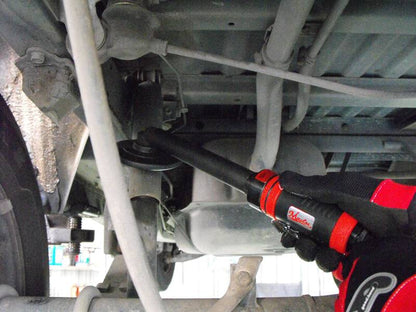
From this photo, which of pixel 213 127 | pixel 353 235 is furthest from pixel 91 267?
pixel 353 235

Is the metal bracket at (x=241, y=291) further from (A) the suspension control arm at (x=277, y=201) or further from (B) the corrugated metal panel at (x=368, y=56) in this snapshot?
(B) the corrugated metal panel at (x=368, y=56)

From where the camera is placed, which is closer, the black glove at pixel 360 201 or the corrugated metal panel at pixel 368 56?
the black glove at pixel 360 201

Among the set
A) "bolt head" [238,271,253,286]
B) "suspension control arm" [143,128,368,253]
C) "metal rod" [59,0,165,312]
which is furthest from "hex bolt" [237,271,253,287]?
"metal rod" [59,0,165,312]

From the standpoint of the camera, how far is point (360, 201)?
23.5 inches

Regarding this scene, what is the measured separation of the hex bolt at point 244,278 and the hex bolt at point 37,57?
476 mm

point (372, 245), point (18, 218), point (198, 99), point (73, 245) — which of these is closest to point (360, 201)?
point (372, 245)

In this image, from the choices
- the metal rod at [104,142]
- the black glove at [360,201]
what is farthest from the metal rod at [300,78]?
Answer: the metal rod at [104,142]

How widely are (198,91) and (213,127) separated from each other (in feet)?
0.61

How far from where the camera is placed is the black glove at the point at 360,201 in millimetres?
552

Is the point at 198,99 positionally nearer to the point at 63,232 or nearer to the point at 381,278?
the point at 381,278

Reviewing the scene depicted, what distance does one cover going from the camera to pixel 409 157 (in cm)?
118

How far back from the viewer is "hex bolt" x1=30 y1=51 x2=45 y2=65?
25.2 inches

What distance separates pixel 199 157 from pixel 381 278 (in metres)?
0.40

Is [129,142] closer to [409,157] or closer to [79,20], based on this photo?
[79,20]
